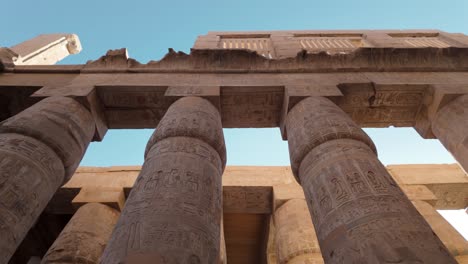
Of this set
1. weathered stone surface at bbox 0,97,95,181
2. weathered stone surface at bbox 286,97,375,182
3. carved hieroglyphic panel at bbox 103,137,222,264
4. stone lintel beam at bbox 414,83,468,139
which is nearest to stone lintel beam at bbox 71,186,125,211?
weathered stone surface at bbox 0,97,95,181

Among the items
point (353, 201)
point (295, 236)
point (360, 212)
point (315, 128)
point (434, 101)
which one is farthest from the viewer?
point (295, 236)

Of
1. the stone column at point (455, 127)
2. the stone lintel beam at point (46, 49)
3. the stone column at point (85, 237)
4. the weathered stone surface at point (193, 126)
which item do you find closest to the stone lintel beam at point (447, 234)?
the stone column at point (455, 127)

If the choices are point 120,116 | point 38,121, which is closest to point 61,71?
point 120,116

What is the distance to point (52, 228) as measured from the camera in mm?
9836

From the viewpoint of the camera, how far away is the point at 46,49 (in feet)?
35.8

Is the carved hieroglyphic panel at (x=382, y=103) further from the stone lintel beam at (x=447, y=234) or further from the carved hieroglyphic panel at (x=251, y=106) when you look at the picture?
the stone lintel beam at (x=447, y=234)

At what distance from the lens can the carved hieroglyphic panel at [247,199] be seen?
30.9 feet

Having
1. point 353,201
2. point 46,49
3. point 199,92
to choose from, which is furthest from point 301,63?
point 46,49

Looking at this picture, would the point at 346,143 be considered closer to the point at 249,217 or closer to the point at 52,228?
the point at 249,217

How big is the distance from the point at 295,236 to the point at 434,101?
3.95 m

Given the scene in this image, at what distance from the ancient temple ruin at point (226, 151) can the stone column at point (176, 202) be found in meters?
0.02

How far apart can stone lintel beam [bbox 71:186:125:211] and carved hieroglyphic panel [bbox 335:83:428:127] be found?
6.21m

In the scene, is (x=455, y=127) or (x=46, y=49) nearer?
(x=455, y=127)

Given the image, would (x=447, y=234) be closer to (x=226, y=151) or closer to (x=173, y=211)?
(x=226, y=151)
